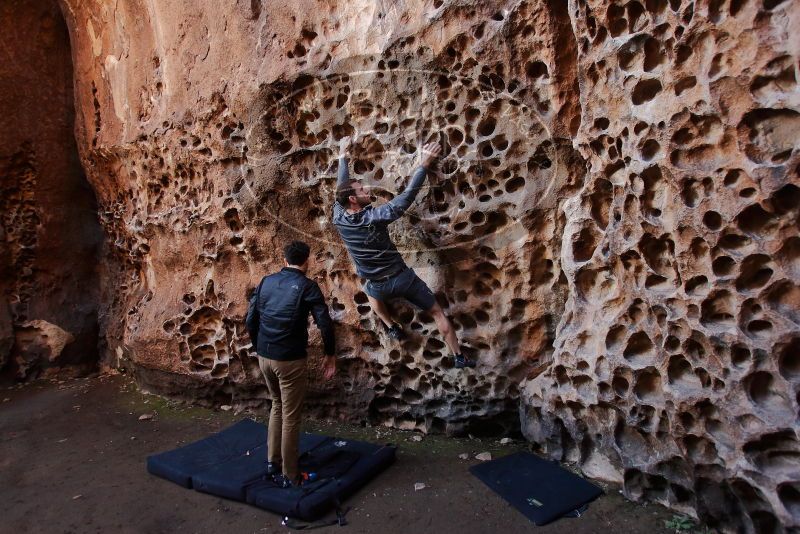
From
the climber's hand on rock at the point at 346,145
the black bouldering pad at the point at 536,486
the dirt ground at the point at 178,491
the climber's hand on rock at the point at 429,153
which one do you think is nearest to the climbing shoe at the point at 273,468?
the dirt ground at the point at 178,491

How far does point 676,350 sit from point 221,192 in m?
3.90

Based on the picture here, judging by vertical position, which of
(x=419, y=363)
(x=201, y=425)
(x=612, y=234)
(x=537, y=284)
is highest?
(x=612, y=234)

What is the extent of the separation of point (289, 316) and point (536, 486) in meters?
1.87

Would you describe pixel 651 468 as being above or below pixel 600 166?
below

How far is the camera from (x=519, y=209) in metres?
4.09

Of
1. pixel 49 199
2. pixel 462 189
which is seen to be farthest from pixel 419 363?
pixel 49 199

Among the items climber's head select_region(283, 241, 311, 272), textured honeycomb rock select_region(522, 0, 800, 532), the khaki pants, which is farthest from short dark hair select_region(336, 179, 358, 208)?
textured honeycomb rock select_region(522, 0, 800, 532)

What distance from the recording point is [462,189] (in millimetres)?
4281

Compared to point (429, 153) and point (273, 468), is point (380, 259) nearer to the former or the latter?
point (429, 153)

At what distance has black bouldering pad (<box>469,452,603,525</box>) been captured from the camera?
3.33 meters

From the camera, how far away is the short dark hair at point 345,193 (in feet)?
13.9

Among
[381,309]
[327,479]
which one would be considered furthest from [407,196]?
[327,479]

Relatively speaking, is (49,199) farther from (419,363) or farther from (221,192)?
(419,363)

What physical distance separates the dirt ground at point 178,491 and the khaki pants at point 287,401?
1.17ft
